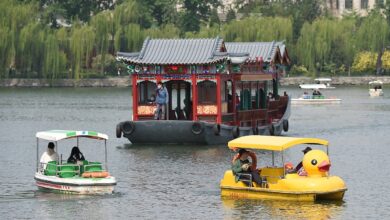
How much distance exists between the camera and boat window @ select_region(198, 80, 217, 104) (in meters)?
53.6

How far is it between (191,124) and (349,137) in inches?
471

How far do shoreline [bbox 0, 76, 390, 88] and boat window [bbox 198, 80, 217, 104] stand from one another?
250 feet

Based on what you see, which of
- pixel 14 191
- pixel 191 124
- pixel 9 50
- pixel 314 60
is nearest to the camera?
pixel 14 191

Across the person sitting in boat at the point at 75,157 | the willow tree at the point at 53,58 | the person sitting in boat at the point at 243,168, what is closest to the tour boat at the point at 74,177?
the person sitting in boat at the point at 75,157

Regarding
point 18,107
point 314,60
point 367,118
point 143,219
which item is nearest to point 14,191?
point 143,219

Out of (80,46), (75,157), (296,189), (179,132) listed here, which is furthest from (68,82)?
(296,189)

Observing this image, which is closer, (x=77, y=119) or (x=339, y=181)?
(x=339, y=181)

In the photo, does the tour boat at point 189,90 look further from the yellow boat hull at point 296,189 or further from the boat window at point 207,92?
the yellow boat hull at point 296,189

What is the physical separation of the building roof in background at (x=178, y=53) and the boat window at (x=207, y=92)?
3.92 feet

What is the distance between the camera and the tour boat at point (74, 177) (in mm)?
36625

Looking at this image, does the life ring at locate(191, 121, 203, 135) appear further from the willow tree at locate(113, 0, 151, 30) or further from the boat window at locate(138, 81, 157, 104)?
the willow tree at locate(113, 0, 151, 30)

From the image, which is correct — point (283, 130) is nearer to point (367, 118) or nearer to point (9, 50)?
point (367, 118)

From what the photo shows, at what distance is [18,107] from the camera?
298 feet

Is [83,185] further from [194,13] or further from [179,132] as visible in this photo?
[194,13]
